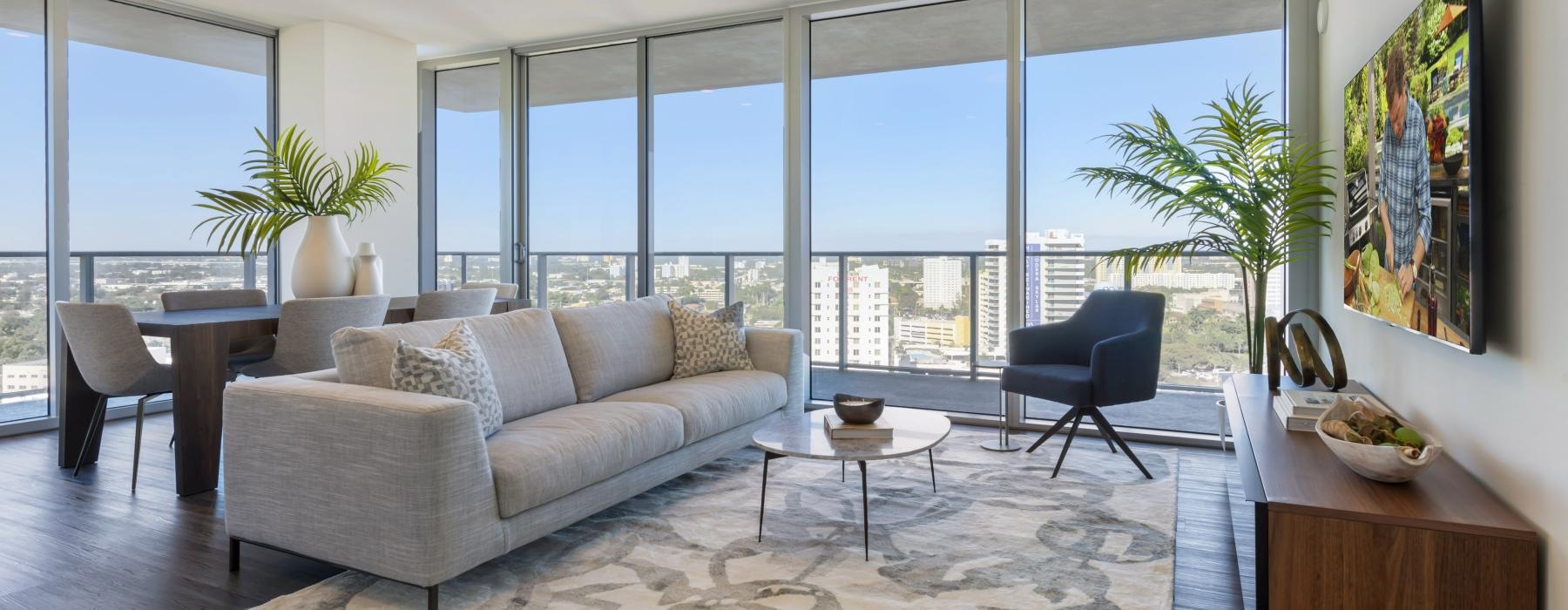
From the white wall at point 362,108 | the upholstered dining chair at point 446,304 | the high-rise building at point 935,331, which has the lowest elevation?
the high-rise building at point 935,331

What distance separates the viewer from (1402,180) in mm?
2277

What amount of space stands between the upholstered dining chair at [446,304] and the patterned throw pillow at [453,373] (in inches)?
53.0

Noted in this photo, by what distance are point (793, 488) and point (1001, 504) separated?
0.82 metres

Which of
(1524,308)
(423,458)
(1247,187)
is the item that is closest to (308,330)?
(423,458)

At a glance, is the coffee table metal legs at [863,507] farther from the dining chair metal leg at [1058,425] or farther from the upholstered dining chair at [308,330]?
the upholstered dining chair at [308,330]

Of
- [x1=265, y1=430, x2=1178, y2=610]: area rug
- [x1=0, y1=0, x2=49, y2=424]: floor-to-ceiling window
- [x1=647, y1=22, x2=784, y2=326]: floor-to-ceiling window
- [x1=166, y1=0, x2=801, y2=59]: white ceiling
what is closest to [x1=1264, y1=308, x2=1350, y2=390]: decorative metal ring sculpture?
[x1=265, y1=430, x2=1178, y2=610]: area rug

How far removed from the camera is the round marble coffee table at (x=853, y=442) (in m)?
2.75

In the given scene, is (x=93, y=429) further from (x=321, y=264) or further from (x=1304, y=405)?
(x=1304, y=405)

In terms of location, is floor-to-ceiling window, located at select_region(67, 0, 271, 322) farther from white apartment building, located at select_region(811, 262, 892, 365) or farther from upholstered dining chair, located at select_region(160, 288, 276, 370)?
white apartment building, located at select_region(811, 262, 892, 365)

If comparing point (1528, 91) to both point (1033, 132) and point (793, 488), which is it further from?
point (1033, 132)

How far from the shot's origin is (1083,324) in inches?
170

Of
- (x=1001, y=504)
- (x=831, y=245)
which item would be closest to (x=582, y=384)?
(x=1001, y=504)

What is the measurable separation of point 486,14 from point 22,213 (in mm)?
2728

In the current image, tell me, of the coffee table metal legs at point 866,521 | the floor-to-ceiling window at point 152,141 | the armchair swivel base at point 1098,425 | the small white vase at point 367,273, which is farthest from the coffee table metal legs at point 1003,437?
the floor-to-ceiling window at point 152,141
